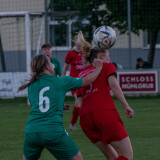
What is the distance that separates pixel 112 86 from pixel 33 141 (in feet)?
3.67

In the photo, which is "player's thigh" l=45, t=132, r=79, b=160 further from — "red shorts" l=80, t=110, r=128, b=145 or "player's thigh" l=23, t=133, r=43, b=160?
"red shorts" l=80, t=110, r=128, b=145

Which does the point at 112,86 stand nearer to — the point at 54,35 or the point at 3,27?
the point at 54,35

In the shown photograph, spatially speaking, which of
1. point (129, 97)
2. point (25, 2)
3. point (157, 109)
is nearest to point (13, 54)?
point (25, 2)

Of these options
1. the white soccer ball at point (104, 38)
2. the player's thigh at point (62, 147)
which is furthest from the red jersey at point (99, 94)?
the white soccer ball at point (104, 38)

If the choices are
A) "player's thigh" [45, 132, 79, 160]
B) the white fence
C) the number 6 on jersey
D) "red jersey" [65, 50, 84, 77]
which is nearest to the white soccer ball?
the number 6 on jersey

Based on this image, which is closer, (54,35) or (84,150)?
(84,150)

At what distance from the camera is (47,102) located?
5.11 metres

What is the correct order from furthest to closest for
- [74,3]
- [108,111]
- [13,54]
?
[13,54], [74,3], [108,111]

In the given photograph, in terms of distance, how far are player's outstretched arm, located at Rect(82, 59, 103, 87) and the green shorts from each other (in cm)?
64

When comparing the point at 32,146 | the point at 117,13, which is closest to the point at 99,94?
the point at 32,146

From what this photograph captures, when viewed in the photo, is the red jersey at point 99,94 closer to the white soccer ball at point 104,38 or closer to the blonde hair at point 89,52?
the blonde hair at point 89,52

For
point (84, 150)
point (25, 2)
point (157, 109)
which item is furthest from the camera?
point (25, 2)

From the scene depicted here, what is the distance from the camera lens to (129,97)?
18312 millimetres

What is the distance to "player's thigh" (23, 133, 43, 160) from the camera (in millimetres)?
5035
